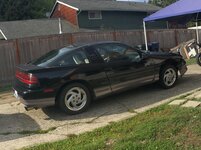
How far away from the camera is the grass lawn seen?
533 centimetres

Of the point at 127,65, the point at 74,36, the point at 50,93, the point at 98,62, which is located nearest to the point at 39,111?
the point at 50,93

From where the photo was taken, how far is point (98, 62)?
27.3 feet

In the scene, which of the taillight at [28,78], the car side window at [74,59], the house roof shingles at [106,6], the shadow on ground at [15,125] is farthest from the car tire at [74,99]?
the house roof shingles at [106,6]

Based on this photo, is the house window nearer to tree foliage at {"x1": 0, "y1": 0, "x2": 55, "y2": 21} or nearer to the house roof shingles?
the house roof shingles

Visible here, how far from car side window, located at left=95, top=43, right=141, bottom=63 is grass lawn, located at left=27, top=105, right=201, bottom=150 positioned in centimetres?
209

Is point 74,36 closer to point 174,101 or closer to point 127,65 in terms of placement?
point 127,65

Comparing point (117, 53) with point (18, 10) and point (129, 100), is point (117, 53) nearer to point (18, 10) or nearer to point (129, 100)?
point (129, 100)

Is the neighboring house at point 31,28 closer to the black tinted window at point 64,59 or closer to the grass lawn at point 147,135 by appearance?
the black tinted window at point 64,59

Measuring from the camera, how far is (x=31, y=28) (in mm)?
32188

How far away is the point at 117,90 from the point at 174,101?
1.39 meters

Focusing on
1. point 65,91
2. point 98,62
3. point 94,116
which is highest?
point 98,62

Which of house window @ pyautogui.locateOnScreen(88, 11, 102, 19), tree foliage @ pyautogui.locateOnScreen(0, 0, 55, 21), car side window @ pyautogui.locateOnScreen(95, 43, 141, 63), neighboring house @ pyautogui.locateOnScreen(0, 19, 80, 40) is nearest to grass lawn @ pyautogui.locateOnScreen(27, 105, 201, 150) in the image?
car side window @ pyautogui.locateOnScreen(95, 43, 141, 63)

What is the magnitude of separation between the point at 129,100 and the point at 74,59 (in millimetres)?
1666

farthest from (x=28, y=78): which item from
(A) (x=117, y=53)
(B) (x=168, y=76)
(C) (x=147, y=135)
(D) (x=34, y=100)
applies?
(B) (x=168, y=76)
